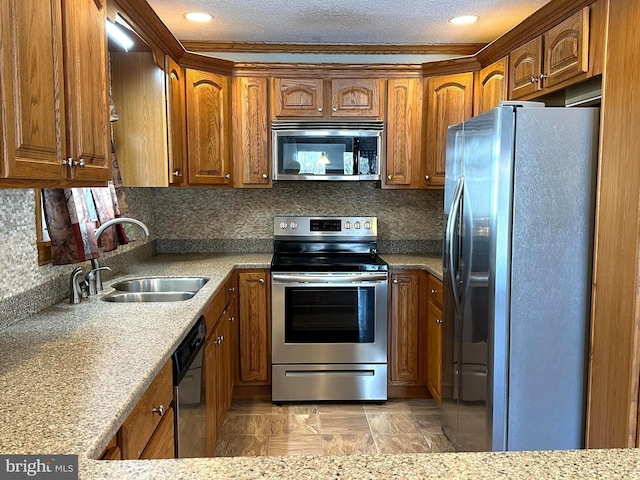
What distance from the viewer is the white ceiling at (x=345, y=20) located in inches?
117

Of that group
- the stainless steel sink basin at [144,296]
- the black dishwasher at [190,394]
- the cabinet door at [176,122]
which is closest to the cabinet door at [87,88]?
the black dishwasher at [190,394]

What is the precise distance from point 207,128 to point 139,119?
0.54 meters

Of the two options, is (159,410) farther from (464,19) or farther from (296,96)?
(464,19)

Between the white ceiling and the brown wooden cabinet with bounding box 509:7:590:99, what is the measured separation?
A: 1.32 ft

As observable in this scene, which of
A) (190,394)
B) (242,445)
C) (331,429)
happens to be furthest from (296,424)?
(190,394)

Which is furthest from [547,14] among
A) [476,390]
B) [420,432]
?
[420,432]

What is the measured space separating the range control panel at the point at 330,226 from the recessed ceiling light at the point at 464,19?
1.43 meters

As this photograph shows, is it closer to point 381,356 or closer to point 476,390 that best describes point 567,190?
point 476,390

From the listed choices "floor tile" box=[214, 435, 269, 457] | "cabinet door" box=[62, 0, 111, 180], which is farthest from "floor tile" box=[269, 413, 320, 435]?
"cabinet door" box=[62, 0, 111, 180]

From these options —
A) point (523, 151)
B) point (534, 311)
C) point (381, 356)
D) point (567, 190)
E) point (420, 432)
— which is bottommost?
point (420, 432)

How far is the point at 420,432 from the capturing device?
10.0ft

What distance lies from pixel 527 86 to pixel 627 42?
0.85 metres

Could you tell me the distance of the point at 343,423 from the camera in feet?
10.5

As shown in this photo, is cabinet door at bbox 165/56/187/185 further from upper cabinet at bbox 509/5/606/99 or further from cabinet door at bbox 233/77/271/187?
upper cabinet at bbox 509/5/606/99
